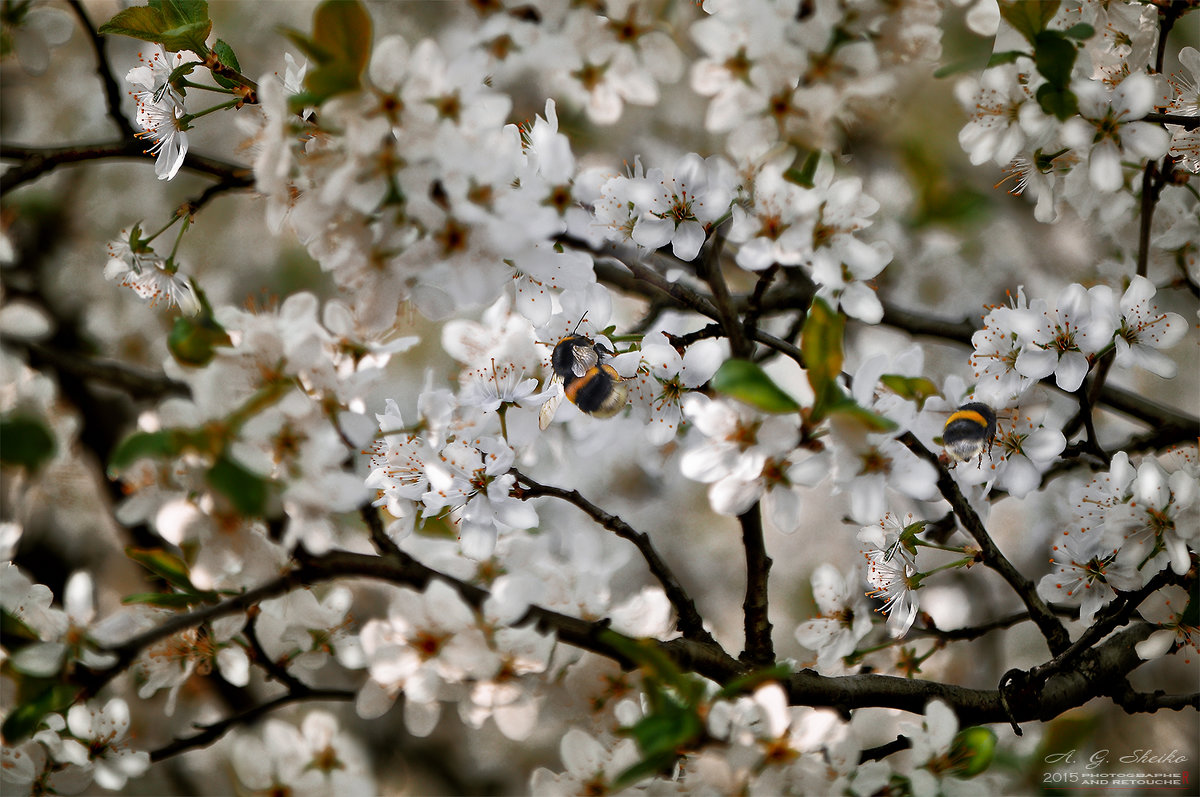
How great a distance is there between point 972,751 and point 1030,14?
2.33 feet

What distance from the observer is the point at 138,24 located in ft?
2.89

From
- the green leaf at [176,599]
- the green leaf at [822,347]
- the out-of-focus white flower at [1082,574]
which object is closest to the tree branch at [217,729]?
the green leaf at [176,599]

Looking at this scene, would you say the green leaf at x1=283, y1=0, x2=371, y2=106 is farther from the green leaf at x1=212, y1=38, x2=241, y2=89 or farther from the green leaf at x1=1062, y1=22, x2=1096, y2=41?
the green leaf at x1=1062, y1=22, x2=1096, y2=41

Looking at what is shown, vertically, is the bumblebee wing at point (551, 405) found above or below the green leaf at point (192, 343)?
below

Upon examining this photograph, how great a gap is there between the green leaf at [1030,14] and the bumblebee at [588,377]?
54 centimetres

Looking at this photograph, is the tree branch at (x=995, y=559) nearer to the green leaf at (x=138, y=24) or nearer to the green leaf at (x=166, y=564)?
the green leaf at (x=166, y=564)

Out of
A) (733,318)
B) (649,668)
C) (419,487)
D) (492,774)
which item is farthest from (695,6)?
(492,774)

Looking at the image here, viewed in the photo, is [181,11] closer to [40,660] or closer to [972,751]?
[40,660]

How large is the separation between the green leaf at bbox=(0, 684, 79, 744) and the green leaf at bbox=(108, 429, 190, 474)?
10.2 inches

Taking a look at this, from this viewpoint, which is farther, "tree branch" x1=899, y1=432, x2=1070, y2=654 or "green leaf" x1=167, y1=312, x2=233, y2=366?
"tree branch" x1=899, y1=432, x2=1070, y2=654

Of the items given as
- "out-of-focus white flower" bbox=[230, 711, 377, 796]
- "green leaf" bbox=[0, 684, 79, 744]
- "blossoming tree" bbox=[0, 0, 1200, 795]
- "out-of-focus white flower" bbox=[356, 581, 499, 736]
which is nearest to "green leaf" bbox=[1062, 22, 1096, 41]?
"blossoming tree" bbox=[0, 0, 1200, 795]

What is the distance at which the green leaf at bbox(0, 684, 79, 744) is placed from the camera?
0.66 meters

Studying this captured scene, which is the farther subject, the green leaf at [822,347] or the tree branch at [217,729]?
the tree branch at [217,729]

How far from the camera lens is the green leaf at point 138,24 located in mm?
870
